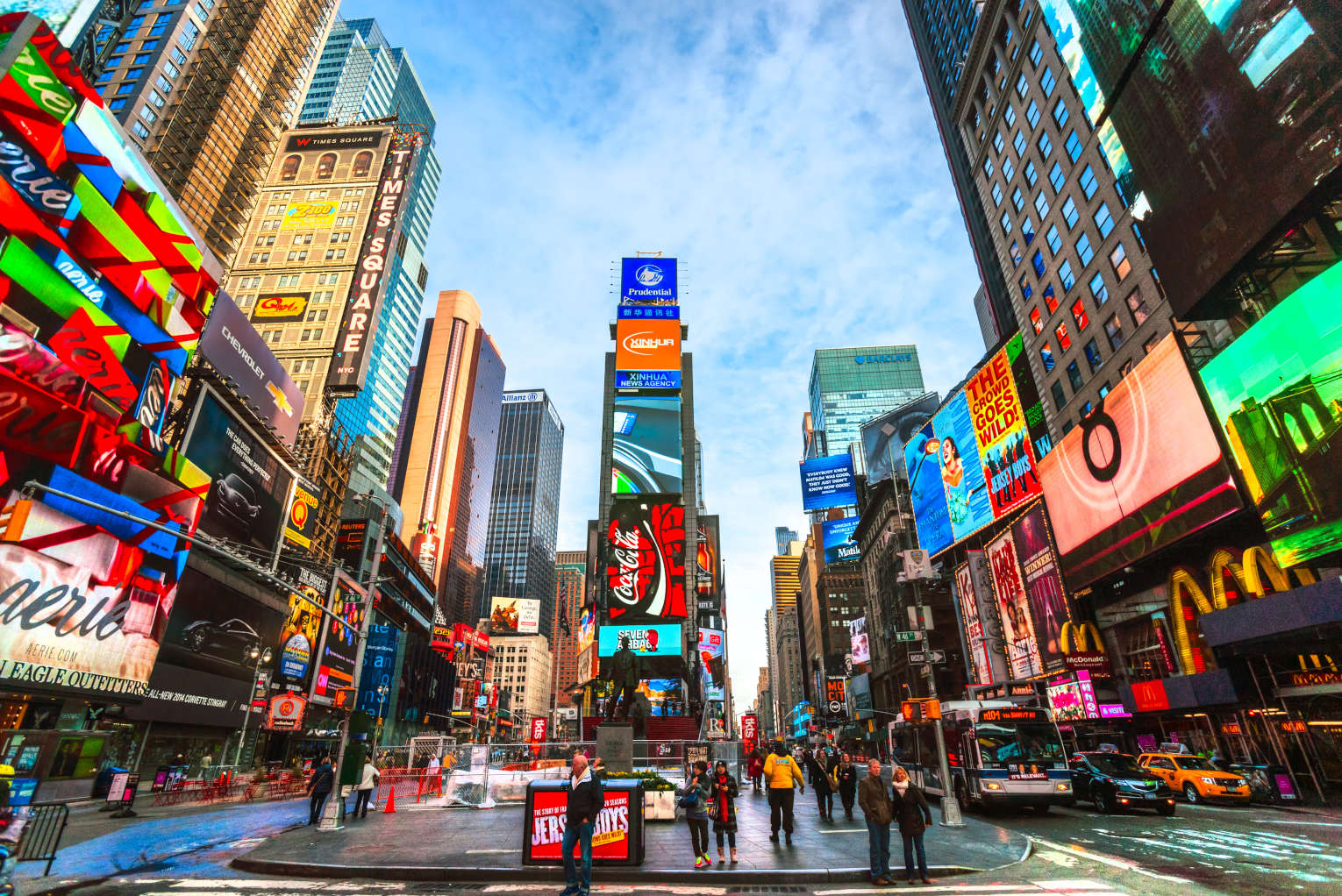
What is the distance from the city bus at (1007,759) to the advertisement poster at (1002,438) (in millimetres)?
30793

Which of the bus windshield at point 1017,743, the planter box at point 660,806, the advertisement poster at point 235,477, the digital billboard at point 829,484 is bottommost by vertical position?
the planter box at point 660,806

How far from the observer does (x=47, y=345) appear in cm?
2669

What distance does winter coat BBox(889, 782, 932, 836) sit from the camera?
954cm

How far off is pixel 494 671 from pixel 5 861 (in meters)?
191

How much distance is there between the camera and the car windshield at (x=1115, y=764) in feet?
65.7

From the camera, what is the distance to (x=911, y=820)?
9.57m

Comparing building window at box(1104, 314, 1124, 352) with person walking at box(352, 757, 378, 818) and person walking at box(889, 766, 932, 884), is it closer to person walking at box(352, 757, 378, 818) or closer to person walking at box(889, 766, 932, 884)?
person walking at box(889, 766, 932, 884)

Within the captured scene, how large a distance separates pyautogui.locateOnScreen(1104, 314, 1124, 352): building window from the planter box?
42.9 meters

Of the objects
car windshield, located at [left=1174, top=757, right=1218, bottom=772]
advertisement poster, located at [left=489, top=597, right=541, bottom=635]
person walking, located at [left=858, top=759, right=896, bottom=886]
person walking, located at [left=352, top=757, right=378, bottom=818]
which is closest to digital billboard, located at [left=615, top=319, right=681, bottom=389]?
person walking, located at [left=352, top=757, right=378, bottom=818]

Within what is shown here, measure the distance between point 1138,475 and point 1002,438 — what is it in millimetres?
16892

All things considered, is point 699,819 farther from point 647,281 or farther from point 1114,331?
point 647,281

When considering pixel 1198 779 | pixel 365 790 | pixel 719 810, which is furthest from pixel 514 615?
pixel 719 810

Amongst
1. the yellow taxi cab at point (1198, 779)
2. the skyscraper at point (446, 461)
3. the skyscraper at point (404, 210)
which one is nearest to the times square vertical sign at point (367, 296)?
the skyscraper at point (404, 210)

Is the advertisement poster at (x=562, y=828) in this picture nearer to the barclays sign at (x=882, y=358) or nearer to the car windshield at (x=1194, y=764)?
the car windshield at (x=1194, y=764)
